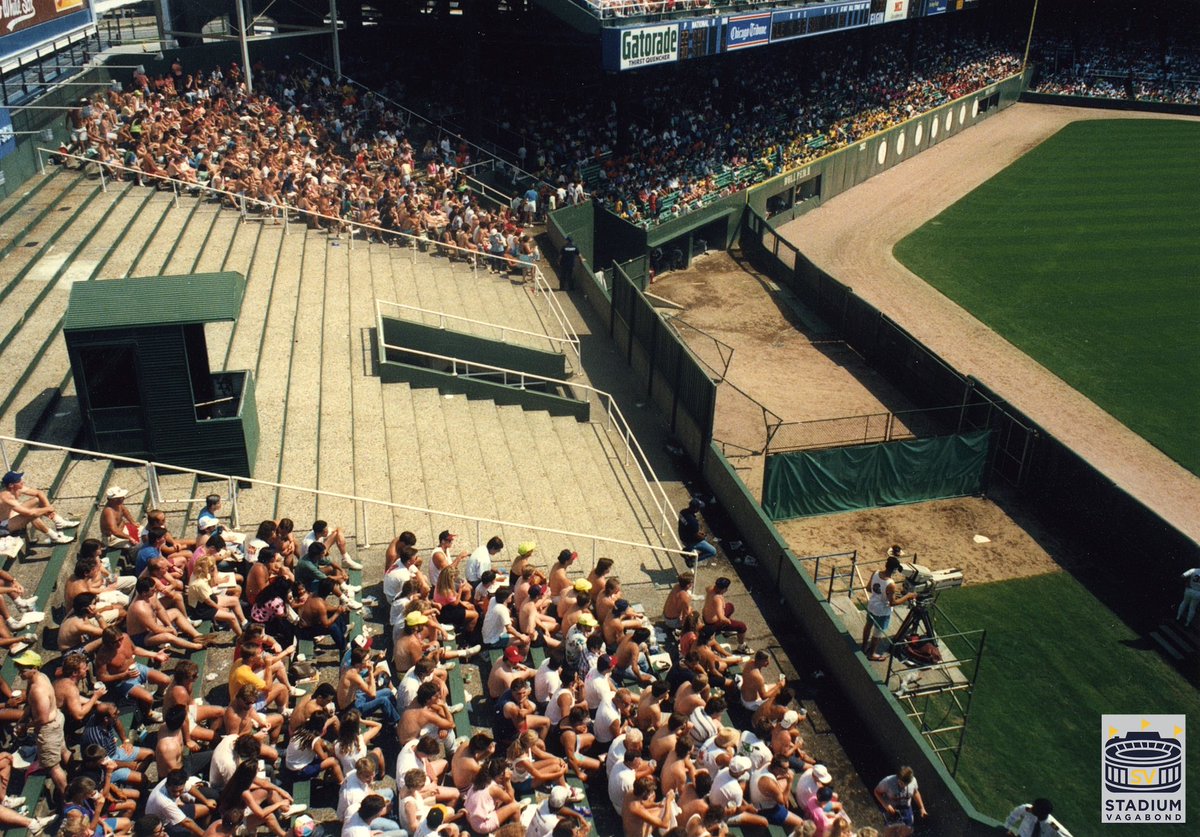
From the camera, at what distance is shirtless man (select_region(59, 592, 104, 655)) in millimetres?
9969

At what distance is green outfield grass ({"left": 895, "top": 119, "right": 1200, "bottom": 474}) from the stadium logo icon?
8619 mm

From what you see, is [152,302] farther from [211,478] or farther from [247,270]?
[247,270]

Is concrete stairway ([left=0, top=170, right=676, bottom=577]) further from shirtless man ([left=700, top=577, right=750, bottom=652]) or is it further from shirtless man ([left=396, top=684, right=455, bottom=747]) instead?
shirtless man ([left=396, top=684, right=455, bottom=747])

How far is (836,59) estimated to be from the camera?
175 feet

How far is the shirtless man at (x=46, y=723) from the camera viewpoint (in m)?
8.82

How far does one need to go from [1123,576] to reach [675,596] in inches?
328

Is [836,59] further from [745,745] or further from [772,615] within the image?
[745,745]

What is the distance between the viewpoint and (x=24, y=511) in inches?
445

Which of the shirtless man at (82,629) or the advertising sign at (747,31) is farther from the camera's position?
the advertising sign at (747,31)

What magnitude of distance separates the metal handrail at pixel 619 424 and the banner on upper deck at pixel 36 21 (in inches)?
360

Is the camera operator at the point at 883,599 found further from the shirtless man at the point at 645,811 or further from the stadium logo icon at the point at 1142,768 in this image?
the shirtless man at the point at 645,811

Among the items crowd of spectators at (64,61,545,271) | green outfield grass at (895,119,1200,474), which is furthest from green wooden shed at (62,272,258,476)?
green outfield grass at (895,119,1200,474)

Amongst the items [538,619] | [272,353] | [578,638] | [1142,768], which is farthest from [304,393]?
[1142,768]

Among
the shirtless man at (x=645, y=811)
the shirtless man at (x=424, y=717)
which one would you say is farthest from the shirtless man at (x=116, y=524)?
the shirtless man at (x=645, y=811)
